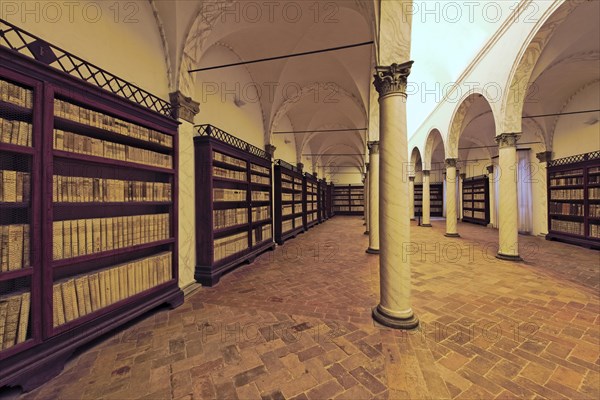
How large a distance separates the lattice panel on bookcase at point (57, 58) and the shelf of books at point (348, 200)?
1911cm

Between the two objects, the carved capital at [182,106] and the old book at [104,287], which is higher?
the carved capital at [182,106]

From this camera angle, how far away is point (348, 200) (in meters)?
21.5

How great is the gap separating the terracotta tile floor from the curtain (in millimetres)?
6769

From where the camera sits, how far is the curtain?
941cm

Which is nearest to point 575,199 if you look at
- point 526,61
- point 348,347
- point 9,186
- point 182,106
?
point 526,61

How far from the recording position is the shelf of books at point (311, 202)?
35.9 ft

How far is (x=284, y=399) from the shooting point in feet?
5.61

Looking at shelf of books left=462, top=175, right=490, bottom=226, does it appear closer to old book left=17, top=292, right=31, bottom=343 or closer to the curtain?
the curtain

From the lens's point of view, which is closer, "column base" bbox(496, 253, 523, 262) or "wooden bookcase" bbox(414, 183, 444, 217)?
"column base" bbox(496, 253, 523, 262)

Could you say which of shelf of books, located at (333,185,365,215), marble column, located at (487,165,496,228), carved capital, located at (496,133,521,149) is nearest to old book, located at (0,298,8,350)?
carved capital, located at (496,133,521,149)

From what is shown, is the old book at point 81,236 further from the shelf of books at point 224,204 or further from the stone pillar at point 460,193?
the stone pillar at point 460,193

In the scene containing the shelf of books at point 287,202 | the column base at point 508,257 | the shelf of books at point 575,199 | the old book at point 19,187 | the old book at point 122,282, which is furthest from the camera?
the shelf of books at point 287,202

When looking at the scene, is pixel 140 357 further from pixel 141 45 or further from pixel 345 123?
pixel 345 123

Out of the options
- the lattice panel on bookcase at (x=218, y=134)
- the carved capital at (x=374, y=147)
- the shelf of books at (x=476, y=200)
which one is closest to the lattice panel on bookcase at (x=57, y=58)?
the lattice panel on bookcase at (x=218, y=134)
